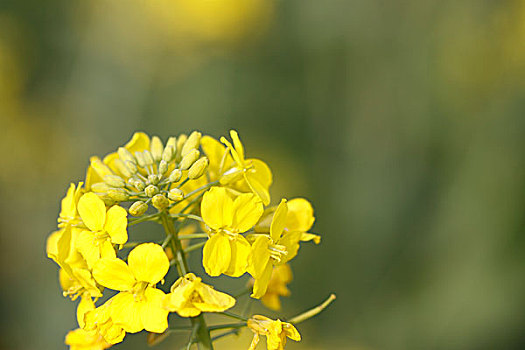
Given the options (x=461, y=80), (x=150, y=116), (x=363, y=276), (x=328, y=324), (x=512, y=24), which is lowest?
(x=328, y=324)

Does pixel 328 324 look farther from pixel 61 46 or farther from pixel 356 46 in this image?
pixel 61 46

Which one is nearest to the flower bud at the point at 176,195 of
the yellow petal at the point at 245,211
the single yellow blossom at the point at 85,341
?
the yellow petal at the point at 245,211

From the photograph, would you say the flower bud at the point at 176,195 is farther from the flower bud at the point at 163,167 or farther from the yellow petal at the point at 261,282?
the yellow petal at the point at 261,282

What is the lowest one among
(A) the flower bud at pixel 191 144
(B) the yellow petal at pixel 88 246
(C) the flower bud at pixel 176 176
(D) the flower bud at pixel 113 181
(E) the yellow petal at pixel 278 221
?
(B) the yellow petal at pixel 88 246

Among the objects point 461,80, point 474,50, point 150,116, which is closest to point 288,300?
point 150,116

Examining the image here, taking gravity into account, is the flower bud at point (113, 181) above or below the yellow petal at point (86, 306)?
above

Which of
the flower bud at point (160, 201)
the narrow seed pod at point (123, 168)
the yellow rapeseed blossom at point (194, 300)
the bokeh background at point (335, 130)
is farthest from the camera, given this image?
the bokeh background at point (335, 130)

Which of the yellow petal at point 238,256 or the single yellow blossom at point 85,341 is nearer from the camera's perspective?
the yellow petal at point 238,256
